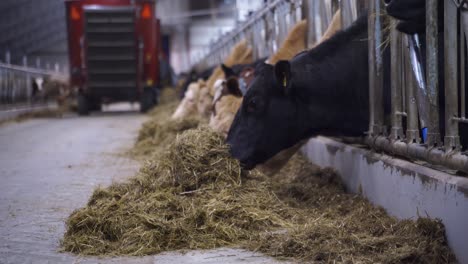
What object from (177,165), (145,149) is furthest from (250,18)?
(177,165)

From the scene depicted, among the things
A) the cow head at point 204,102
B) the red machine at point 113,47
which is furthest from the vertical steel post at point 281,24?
the red machine at point 113,47

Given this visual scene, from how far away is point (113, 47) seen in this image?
22094 mm

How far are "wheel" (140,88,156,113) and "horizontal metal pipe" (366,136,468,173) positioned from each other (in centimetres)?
1721

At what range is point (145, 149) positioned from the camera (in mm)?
10594

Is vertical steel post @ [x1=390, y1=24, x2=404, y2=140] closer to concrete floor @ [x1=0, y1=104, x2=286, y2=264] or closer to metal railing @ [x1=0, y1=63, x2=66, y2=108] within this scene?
concrete floor @ [x1=0, y1=104, x2=286, y2=264]

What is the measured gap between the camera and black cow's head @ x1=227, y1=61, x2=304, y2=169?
20.7ft

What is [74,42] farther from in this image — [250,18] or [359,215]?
[359,215]

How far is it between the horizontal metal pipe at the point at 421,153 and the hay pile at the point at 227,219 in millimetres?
395

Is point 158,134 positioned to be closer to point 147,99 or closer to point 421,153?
→ point 421,153

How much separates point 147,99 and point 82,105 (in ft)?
6.83

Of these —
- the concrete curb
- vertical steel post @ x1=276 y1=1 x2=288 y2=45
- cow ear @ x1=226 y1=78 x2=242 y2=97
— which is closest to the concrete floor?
cow ear @ x1=226 y1=78 x2=242 y2=97

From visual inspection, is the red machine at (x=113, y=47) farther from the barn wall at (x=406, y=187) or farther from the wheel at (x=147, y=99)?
the barn wall at (x=406, y=187)

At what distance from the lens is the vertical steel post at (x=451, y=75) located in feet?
14.5

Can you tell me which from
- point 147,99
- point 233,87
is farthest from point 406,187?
point 147,99
